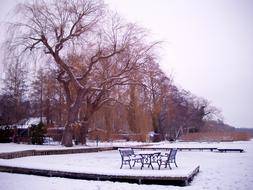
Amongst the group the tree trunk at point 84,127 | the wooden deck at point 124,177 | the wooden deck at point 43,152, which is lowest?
the wooden deck at point 124,177

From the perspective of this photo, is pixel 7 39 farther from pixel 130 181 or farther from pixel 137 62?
pixel 130 181

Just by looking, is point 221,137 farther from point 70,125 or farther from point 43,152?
point 43,152

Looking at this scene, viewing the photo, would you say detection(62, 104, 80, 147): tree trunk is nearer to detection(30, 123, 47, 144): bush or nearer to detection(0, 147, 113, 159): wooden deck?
detection(0, 147, 113, 159): wooden deck

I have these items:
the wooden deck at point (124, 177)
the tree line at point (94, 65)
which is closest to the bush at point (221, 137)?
the tree line at point (94, 65)

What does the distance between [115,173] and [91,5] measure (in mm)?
19862

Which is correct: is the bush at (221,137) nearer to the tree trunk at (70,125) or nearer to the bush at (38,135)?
the bush at (38,135)

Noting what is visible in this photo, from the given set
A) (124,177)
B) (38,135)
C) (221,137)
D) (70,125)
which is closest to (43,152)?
(70,125)

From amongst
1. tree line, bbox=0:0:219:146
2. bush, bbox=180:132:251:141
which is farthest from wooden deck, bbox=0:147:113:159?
bush, bbox=180:132:251:141

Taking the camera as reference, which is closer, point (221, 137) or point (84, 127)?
point (84, 127)

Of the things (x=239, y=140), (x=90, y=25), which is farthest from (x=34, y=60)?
(x=239, y=140)

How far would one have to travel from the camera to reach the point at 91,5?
96.6 feet

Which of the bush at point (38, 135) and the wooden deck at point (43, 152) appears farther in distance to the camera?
the bush at point (38, 135)

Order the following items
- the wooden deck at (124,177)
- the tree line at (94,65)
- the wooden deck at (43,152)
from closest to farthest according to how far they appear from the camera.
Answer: the wooden deck at (124,177) → the wooden deck at (43,152) → the tree line at (94,65)

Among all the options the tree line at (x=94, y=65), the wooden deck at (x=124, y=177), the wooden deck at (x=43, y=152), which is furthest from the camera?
the tree line at (x=94, y=65)
